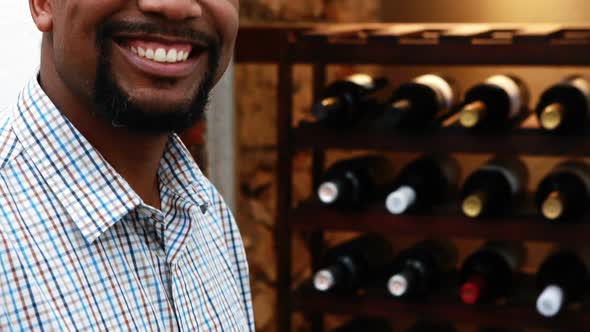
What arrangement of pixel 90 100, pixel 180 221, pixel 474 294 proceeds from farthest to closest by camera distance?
pixel 474 294, pixel 180 221, pixel 90 100

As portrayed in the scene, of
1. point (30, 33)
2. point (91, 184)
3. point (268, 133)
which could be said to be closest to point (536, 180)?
point (268, 133)

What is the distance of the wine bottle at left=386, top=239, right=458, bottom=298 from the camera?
2.29 meters

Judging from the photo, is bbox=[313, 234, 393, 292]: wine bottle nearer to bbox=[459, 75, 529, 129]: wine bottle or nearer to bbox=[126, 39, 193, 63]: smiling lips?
bbox=[459, 75, 529, 129]: wine bottle

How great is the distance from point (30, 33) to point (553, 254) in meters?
1.53

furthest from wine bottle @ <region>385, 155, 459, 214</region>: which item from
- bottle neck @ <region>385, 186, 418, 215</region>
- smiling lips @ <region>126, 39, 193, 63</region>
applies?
smiling lips @ <region>126, 39, 193, 63</region>

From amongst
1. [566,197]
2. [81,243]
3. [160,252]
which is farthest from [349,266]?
[81,243]

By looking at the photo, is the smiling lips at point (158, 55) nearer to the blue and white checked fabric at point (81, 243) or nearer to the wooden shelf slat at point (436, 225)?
the blue and white checked fabric at point (81, 243)

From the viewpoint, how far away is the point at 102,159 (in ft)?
3.06

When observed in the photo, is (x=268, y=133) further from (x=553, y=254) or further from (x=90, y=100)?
(x=90, y=100)

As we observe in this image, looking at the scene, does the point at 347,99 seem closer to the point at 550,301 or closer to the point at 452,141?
the point at 452,141

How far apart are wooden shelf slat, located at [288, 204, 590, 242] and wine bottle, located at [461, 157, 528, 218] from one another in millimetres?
33

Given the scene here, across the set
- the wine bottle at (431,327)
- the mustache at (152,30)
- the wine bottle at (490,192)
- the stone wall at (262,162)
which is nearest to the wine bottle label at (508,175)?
the wine bottle at (490,192)

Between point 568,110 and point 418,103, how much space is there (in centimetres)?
37

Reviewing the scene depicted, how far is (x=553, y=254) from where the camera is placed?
2.34 m
